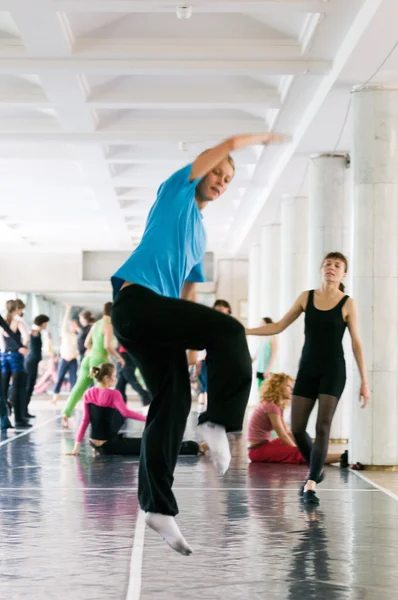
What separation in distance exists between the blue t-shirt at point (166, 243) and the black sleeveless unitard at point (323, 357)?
3.20 metres

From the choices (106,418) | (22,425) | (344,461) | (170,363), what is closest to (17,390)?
(22,425)

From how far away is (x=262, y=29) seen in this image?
11477 millimetres

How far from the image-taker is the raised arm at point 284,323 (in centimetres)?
714

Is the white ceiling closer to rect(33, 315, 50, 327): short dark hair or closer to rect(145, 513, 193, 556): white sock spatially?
rect(33, 315, 50, 327): short dark hair

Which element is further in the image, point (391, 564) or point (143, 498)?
point (391, 564)

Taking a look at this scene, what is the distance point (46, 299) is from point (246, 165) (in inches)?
770

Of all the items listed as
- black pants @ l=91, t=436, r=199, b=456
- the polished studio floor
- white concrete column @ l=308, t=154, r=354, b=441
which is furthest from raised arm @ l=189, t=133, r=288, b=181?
white concrete column @ l=308, t=154, r=354, b=441

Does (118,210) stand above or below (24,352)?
above

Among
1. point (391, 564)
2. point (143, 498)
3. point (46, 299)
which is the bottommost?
point (391, 564)

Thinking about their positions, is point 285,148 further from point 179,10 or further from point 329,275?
point 329,275

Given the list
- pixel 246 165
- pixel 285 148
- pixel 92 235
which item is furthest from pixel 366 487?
pixel 92 235

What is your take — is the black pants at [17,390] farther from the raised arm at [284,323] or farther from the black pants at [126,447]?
the raised arm at [284,323]

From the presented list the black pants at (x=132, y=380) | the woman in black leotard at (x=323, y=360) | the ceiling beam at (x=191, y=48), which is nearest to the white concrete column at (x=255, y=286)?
the black pants at (x=132, y=380)

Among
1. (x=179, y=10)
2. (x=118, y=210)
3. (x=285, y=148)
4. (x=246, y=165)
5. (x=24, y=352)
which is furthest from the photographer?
(x=118, y=210)
